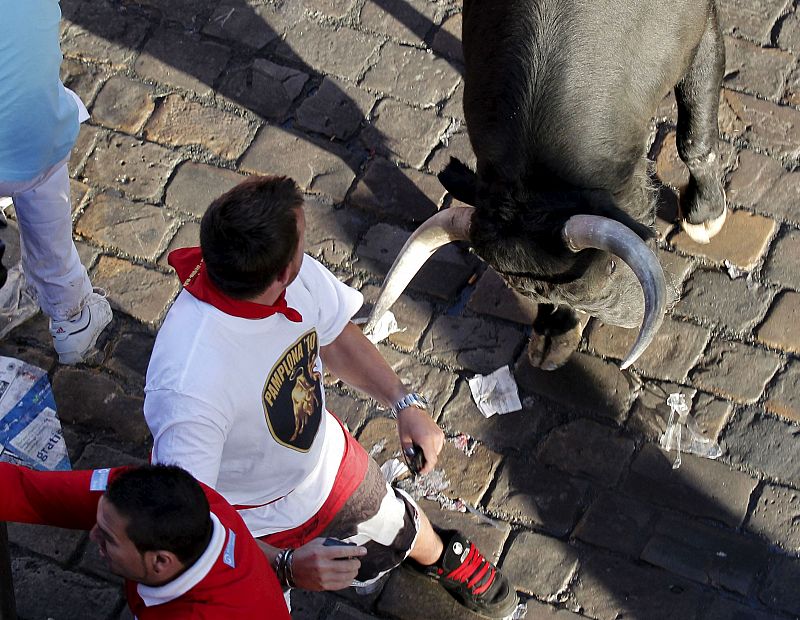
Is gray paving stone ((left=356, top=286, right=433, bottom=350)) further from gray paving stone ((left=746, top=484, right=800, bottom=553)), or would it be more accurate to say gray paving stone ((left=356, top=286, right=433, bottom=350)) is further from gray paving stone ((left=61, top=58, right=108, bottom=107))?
gray paving stone ((left=61, top=58, right=108, bottom=107))

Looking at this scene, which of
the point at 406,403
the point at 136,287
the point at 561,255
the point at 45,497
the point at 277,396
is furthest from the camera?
the point at 136,287

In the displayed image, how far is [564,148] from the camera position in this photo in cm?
412

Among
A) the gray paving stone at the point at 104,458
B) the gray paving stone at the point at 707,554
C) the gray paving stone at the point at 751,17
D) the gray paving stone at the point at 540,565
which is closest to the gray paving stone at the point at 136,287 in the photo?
the gray paving stone at the point at 104,458

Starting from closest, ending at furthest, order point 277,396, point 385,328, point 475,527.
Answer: point 277,396, point 475,527, point 385,328

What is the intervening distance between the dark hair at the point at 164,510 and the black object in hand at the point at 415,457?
1254 mm

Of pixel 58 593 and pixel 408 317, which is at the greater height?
pixel 408 317

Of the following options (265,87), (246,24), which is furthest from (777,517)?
(246,24)

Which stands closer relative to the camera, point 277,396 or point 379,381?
point 277,396

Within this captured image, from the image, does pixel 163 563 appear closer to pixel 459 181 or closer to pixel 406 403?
pixel 406 403

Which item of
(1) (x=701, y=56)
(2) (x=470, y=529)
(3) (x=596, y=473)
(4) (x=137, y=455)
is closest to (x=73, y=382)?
(4) (x=137, y=455)

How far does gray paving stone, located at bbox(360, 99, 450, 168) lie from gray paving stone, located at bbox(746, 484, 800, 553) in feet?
8.56

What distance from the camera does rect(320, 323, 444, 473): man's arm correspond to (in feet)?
11.8

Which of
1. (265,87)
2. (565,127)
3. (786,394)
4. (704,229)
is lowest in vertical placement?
(265,87)

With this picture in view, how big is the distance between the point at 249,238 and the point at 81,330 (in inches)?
98.3
